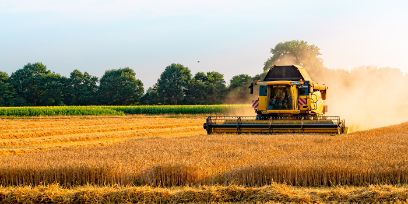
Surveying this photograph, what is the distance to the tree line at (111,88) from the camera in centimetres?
8369

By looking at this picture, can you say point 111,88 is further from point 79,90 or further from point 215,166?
point 215,166

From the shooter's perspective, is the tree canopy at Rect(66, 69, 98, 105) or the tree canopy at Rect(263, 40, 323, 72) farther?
the tree canopy at Rect(66, 69, 98, 105)

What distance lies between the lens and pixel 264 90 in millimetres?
24953

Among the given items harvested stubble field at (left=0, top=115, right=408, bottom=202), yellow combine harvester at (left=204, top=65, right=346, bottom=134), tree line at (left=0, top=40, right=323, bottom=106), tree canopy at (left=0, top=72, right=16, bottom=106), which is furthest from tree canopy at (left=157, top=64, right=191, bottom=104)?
harvested stubble field at (left=0, top=115, right=408, bottom=202)

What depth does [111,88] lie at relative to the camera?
8819 centimetres

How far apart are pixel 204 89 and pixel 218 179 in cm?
7455

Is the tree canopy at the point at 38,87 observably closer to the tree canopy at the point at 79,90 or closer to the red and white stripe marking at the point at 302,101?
the tree canopy at the point at 79,90

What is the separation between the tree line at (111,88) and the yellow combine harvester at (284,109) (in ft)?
177

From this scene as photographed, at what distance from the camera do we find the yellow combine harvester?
22812mm

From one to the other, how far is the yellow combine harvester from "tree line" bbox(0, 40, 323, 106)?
177ft

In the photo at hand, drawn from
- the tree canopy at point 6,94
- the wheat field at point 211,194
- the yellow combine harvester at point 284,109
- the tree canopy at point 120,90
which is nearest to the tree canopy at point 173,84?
the tree canopy at point 120,90

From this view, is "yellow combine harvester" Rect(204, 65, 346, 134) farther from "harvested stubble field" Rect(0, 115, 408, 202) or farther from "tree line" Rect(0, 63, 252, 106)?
"tree line" Rect(0, 63, 252, 106)

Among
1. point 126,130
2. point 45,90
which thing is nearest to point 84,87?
point 45,90

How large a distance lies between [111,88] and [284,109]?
215ft
